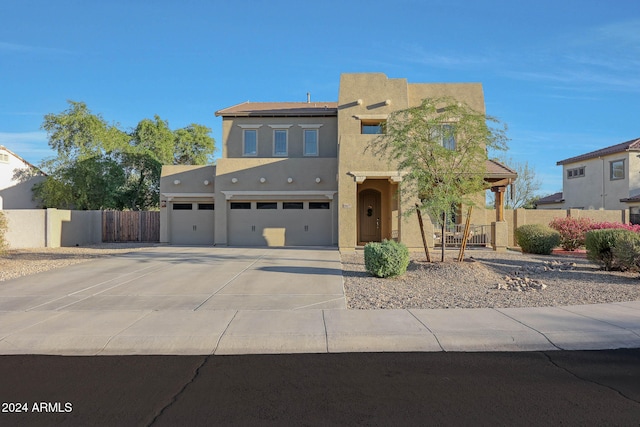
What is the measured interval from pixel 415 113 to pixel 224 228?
44.1 ft

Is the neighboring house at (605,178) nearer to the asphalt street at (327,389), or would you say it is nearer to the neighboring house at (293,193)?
A: the neighboring house at (293,193)

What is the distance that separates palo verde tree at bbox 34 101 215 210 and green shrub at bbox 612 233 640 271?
30.3m

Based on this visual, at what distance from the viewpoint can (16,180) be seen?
116 feet

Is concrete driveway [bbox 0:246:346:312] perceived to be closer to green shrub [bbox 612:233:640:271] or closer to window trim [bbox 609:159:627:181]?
green shrub [bbox 612:233:640:271]

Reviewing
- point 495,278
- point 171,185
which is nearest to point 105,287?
point 495,278

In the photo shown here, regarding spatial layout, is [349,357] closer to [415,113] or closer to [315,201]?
[415,113]

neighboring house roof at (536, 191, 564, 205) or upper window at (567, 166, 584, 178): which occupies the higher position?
upper window at (567, 166, 584, 178)

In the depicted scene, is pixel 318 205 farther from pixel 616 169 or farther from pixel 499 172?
pixel 616 169

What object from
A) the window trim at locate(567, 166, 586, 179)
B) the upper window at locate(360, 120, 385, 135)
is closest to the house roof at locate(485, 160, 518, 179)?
the upper window at locate(360, 120, 385, 135)

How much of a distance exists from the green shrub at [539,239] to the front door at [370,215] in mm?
7044

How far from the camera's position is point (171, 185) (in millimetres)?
25297

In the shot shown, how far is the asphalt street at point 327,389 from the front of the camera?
4477 mm

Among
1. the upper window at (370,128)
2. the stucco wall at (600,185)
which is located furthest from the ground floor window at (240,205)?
the stucco wall at (600,185)

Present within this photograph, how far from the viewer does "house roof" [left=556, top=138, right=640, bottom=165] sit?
33597mm
